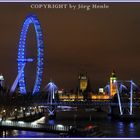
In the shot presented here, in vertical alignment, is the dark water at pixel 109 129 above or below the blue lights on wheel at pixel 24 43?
below

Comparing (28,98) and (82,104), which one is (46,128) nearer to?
(28,98)

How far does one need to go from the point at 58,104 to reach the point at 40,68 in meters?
9.67

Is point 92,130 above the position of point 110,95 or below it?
below

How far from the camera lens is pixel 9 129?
1053 cm

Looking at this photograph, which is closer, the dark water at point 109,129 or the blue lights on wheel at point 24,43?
the dark water at point 109,129

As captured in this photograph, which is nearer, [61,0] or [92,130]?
[61,0]

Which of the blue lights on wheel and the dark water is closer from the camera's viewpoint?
the dark water

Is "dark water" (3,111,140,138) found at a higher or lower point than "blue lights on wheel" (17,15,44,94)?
lower

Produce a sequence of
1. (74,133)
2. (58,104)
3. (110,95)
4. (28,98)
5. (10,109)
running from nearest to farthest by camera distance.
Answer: (74,133) → (10,109) → (28,98) → (58,104) → (110,95)

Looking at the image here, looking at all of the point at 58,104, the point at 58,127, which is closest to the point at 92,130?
the point at 58,127

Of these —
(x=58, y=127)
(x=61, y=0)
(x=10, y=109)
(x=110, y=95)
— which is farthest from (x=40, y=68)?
(x=110, y=95)

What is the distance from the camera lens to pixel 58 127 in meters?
10.7

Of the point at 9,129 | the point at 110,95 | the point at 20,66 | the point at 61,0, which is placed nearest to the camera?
the point at 61,0

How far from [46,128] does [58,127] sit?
235 mm
